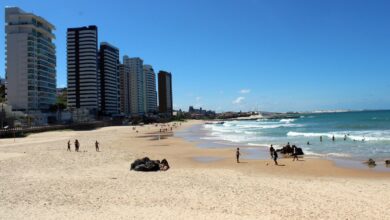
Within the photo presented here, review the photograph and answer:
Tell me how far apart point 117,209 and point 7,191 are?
5974 mm

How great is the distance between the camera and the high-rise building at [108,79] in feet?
492

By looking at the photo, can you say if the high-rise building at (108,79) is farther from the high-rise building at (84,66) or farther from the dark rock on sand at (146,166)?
the dark rock on sand at (146,166)

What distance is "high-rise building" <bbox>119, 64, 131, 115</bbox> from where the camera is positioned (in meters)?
186

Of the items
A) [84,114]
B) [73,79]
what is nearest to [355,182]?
[84,114]

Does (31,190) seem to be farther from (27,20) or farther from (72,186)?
(27,20)

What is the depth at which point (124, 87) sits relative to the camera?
613 ft

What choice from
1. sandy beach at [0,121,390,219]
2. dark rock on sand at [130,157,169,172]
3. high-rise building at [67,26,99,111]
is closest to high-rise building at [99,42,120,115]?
high-rise building at [67,26,99,111]

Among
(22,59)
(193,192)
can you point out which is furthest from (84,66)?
(193,192)

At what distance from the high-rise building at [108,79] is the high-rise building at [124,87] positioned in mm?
25593

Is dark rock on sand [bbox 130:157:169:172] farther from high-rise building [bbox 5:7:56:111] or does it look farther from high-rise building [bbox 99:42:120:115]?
high-rise building [bbox 99:42:120:115]

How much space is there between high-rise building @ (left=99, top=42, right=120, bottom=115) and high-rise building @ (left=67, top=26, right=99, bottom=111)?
9261mm

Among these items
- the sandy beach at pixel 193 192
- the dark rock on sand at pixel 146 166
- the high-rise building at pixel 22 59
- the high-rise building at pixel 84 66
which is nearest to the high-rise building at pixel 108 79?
the high-rise building at pixel 84 66

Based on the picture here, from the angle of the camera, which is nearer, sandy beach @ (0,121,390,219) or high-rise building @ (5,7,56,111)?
sandy beach @ (0,121,390,219)

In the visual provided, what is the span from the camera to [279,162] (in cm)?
2772
